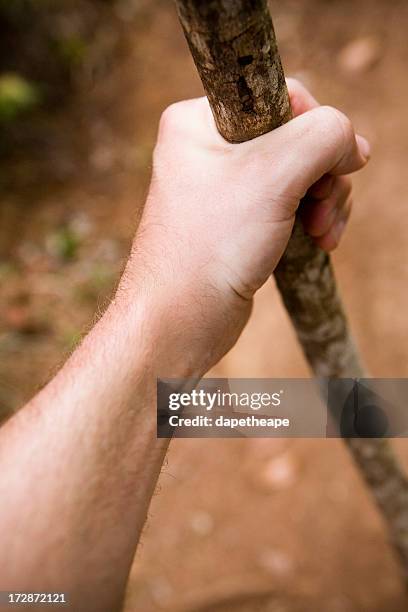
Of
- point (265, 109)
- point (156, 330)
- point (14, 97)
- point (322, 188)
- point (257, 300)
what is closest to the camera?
point (265, 109)

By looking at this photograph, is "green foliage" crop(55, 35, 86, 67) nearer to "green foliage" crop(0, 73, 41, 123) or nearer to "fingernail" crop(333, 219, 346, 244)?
"green foliage" crop(0, 73, 41, 123)

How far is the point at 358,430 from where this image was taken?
1.68m

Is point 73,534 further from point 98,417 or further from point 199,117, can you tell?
point 199,117

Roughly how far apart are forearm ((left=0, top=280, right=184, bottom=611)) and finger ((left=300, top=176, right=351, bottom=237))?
410 millimetres

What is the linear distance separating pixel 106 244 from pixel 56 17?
2289mm

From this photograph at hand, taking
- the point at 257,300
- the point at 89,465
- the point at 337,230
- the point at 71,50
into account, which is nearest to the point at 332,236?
the point at 337,230

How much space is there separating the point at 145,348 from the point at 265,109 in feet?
1.72

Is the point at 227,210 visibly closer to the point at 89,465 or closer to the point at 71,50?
the point at 89,465

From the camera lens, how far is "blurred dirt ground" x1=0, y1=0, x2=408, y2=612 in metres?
2.55

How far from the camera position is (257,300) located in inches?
133

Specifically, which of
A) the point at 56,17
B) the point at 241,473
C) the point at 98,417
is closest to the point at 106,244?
the point at 241,473

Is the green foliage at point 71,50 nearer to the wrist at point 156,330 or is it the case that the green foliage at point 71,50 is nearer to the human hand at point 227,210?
the human hand at point 227,210

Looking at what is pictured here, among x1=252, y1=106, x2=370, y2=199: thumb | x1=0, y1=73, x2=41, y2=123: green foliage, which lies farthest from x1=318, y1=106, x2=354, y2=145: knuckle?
x1=0, y1=73, x2=41, y2=123: green foliage

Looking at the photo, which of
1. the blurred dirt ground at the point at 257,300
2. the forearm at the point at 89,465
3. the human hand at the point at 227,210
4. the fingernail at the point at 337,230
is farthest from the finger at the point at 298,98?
the forearm at the point at 89,465
